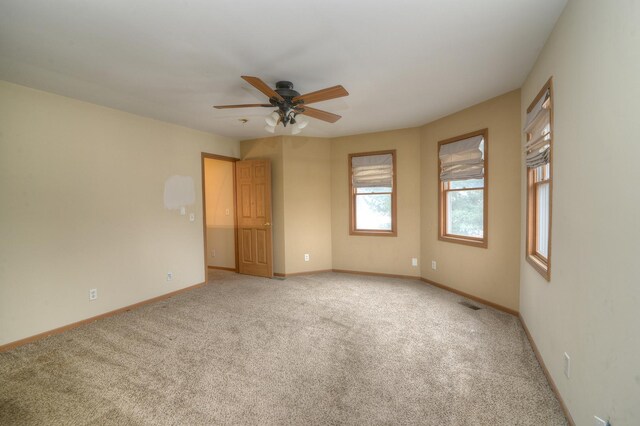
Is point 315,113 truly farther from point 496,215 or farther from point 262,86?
point 496,215

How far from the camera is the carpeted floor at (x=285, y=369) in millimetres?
1863

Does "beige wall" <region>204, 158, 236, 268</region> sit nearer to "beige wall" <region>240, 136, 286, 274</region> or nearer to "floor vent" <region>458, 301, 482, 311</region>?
"beige wall" <region>240, 136, 286, 274</region>

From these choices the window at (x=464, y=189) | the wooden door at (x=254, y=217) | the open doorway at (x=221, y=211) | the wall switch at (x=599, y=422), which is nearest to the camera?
the wall switch at (x=599, y=422)

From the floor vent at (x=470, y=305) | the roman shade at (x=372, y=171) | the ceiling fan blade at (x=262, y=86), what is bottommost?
the floor vent at (x=470, y=305)

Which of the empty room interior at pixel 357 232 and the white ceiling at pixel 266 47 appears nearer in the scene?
the empty room interior at pixel 357 232

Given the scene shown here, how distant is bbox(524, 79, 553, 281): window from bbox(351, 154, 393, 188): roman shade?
2276 millimetres

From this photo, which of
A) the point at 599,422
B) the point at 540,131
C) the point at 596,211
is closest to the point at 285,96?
the point at 540,131

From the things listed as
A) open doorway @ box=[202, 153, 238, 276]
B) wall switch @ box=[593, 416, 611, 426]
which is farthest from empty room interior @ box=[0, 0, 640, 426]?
open doorway @ box=[202, 153, 238, 276]

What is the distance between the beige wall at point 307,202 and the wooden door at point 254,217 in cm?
34

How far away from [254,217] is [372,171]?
2.30m

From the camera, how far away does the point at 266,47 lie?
225cm

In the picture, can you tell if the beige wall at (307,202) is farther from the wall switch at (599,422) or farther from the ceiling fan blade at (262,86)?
the wall switch at (599,422)

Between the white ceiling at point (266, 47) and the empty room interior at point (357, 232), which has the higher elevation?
the white ceiling at point (266, 47)

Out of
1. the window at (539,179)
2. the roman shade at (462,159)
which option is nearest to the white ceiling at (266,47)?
the window at (539,179)
